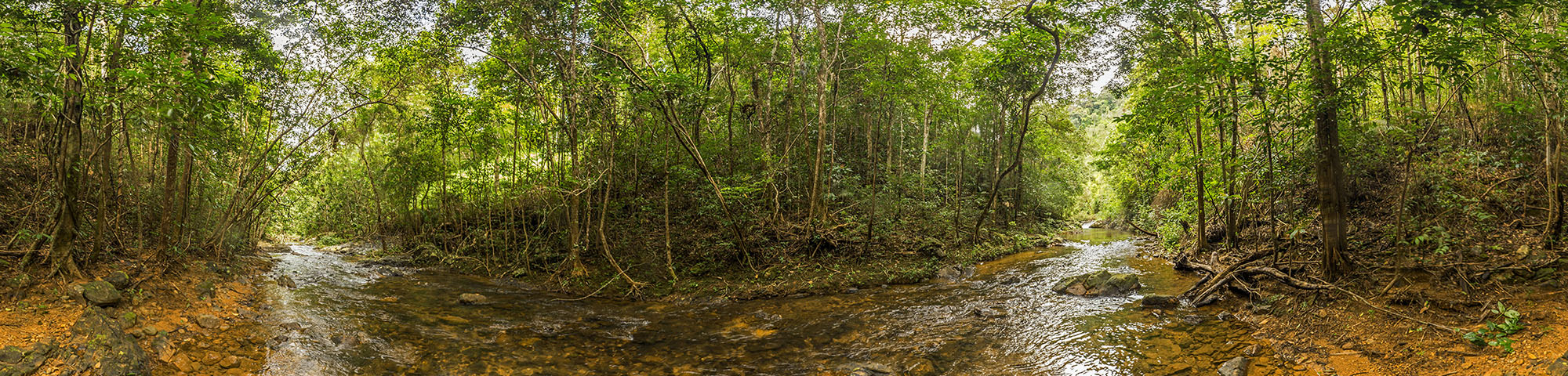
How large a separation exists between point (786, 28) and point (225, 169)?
1127 cm

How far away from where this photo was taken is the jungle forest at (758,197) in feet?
20.5

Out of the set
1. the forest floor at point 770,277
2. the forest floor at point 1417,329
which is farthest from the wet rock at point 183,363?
the forest floor at point 1417,329

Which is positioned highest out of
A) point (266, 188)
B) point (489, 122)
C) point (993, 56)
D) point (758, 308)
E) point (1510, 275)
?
point (993, 56)

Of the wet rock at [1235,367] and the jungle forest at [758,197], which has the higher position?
the jungle forest at [758,197]

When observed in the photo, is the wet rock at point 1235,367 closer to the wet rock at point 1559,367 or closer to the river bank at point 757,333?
the river bank at point 757,333

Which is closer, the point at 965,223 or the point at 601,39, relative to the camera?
the point at 601,39

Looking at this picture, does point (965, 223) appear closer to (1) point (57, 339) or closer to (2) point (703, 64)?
(2) point (703, 64)

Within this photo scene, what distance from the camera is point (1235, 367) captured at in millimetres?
6086

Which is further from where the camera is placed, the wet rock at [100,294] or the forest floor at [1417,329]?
the wet rock at [100,294]

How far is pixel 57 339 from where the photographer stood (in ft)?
17.5

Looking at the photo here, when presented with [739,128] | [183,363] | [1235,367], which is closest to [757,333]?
[1235,367]

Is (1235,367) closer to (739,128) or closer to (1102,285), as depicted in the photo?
(1102,285)

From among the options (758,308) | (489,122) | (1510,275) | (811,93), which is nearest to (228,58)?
(489,122)

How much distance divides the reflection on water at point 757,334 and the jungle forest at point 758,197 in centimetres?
7
